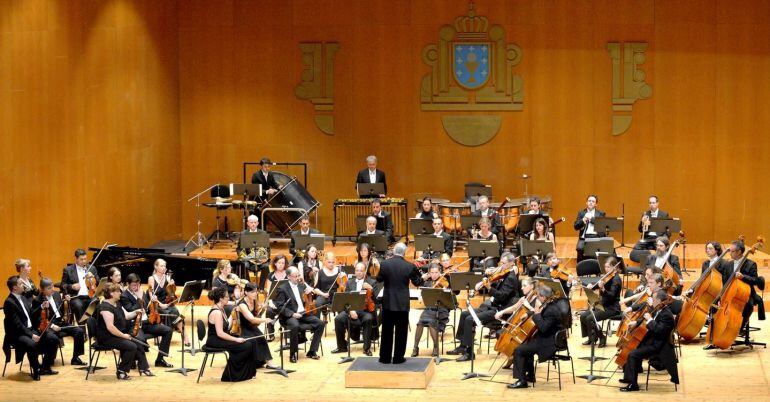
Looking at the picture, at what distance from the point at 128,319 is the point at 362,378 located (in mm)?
2489

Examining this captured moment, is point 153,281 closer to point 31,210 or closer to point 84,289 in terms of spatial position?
point 84,289

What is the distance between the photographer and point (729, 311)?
13258mm

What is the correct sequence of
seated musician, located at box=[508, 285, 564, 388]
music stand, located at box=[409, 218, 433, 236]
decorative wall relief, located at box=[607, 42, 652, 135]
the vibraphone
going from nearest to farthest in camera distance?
1. seated musician, located at box=[508, 285, 564, 388]
2. music stand, located at box=[409, 218, 433, 236]
3. the vibraphone
4. decorative wall relief, located at box=[607, 42, 652, 135]

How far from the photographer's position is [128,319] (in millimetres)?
12953

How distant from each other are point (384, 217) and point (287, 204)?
5.03ft

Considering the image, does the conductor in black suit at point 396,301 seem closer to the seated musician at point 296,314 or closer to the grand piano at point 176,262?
the seated musician at point 296,314

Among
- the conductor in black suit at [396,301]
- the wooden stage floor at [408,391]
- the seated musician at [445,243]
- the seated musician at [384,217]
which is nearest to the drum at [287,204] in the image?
the seated musician at [384,217]

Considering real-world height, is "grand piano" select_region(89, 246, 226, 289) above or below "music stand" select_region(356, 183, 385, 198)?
below

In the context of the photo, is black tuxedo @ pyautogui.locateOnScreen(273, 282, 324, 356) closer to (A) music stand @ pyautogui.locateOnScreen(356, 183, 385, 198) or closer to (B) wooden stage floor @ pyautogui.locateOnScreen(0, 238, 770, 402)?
(B) wooden stage floor @ pyautogui.locateOnScreen(0, 238, 770, 402)

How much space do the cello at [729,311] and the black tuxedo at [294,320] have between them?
419 cm

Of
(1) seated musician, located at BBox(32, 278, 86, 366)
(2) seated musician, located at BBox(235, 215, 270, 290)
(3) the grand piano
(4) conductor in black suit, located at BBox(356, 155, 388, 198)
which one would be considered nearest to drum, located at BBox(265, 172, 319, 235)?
(4) conductor in black suit, located at BBox(356, 155, 388, 198)

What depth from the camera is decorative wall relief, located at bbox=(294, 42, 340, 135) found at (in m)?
19.8

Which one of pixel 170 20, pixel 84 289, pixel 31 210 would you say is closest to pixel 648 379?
pixel 84 289

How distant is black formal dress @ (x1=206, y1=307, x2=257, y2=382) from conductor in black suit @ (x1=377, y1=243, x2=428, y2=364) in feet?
4.40
